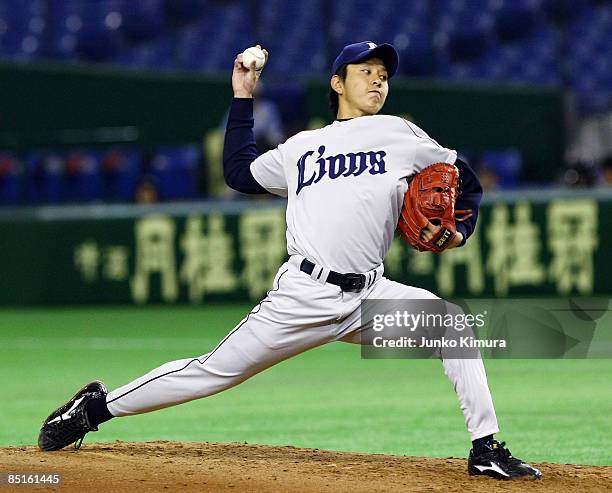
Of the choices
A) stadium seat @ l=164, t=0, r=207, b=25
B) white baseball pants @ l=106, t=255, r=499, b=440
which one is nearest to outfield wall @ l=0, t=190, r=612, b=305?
stadium seat @ l=164, t=0, r=207, b=25

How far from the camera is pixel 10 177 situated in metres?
15.9

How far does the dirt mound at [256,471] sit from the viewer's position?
460cm

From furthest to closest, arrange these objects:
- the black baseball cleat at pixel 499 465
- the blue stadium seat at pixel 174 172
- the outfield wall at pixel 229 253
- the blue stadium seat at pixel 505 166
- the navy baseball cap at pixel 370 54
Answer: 1. the blue stadium seat at pixel 174 172
2. the blue stadium seat at pixel 505 166
3. the outfield wall at pixel 229 253
4. the navy baseball cap at pixel 370 54
5. the black baseball cleat at pixel 499 465

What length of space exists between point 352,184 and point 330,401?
10.4 feet

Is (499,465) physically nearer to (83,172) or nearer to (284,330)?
(284,330)

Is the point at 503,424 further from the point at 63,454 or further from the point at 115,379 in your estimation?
the point at 115,379

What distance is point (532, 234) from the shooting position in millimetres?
13688

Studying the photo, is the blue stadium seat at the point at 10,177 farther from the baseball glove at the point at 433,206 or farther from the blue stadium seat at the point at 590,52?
the baseball glove at the point at 433,206

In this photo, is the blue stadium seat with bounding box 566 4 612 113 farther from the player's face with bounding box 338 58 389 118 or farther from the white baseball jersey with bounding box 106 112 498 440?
the white baseball jersey with bounding box 106 112 498 440

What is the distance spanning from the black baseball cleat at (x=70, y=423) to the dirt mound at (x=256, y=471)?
2.2 inches

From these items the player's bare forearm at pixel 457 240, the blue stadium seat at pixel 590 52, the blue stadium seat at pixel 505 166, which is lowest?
the player's bare forearm at pixel 457 240

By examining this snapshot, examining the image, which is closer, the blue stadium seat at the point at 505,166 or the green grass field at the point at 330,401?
the green grass field at the point at 330,401

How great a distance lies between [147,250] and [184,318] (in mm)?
Result: 1750

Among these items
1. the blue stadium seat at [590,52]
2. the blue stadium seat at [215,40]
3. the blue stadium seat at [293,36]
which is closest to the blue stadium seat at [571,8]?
the blue stadium seat at [590,52]
